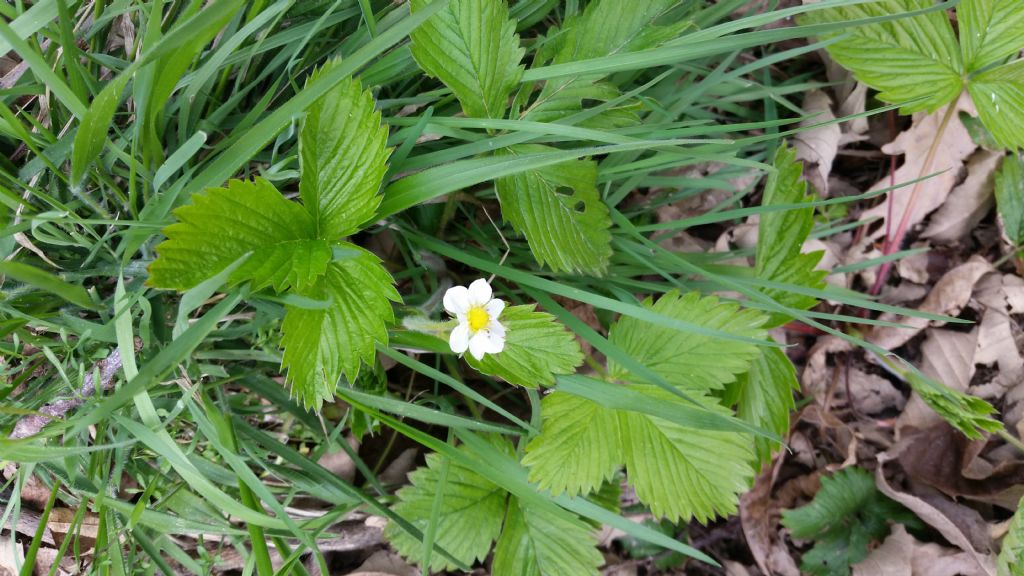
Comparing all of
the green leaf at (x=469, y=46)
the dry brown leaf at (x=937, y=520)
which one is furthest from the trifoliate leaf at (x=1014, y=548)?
the green leaf at (x=469, y=46)

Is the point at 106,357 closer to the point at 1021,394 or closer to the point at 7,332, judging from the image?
the point at 7,332

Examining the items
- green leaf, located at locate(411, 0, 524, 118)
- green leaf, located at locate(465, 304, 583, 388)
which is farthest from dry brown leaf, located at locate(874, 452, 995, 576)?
green leaf, located at locate(411, 0, 524, 118)

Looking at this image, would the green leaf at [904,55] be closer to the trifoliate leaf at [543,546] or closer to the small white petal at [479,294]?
the small white petal at [479,294]

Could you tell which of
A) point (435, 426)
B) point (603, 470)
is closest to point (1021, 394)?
point (603, 470)

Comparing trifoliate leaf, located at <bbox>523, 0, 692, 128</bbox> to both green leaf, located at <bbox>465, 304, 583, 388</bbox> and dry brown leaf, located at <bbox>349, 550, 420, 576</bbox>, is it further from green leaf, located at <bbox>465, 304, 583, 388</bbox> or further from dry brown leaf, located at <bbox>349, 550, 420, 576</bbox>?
dry brown leaf, located at <bbox>349, 550, 420, 576</bbox>

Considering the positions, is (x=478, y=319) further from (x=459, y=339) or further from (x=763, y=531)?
(x=763, y=531)

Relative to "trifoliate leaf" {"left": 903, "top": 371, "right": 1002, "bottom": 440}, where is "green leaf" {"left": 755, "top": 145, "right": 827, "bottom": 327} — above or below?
above
